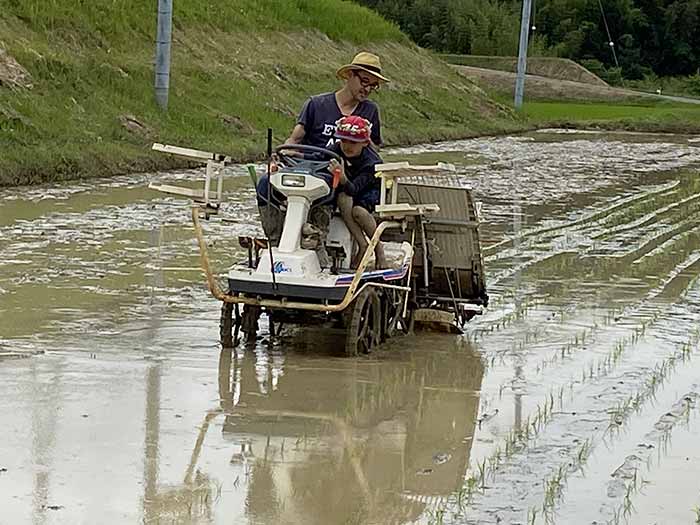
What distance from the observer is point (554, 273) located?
1205cm

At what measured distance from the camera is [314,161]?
8453 mm

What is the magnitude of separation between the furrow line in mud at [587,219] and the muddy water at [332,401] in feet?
1.19

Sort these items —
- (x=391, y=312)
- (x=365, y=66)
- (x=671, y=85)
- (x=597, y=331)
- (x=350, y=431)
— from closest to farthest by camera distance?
(x=350, y=431)
(x=365, y=66)
(x=391, y=312)
(x=597, y=331)
(x=671, y=85)

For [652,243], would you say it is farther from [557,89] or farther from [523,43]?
[557,89]

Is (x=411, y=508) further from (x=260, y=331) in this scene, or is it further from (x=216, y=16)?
(x=216, y=16)

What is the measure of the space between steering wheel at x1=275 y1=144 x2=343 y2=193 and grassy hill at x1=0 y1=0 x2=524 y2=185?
8.28 meters

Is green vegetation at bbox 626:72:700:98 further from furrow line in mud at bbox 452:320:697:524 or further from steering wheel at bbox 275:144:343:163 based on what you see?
furrow line in mud at bbox 452:320:697:524

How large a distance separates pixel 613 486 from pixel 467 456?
0.73m

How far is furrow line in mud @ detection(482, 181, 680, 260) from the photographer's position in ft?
44.0

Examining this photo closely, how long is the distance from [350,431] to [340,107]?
2.64 metres

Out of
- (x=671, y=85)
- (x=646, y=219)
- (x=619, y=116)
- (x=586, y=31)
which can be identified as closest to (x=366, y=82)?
(x=646, y=219)

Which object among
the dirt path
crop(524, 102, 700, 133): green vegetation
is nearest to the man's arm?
crop(524, 102, 700, 133): green vegetation

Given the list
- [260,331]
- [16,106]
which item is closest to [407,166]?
[260,331]

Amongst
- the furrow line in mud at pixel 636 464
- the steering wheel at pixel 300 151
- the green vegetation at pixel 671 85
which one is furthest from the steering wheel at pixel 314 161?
the green vegetation at pixel 671 85
